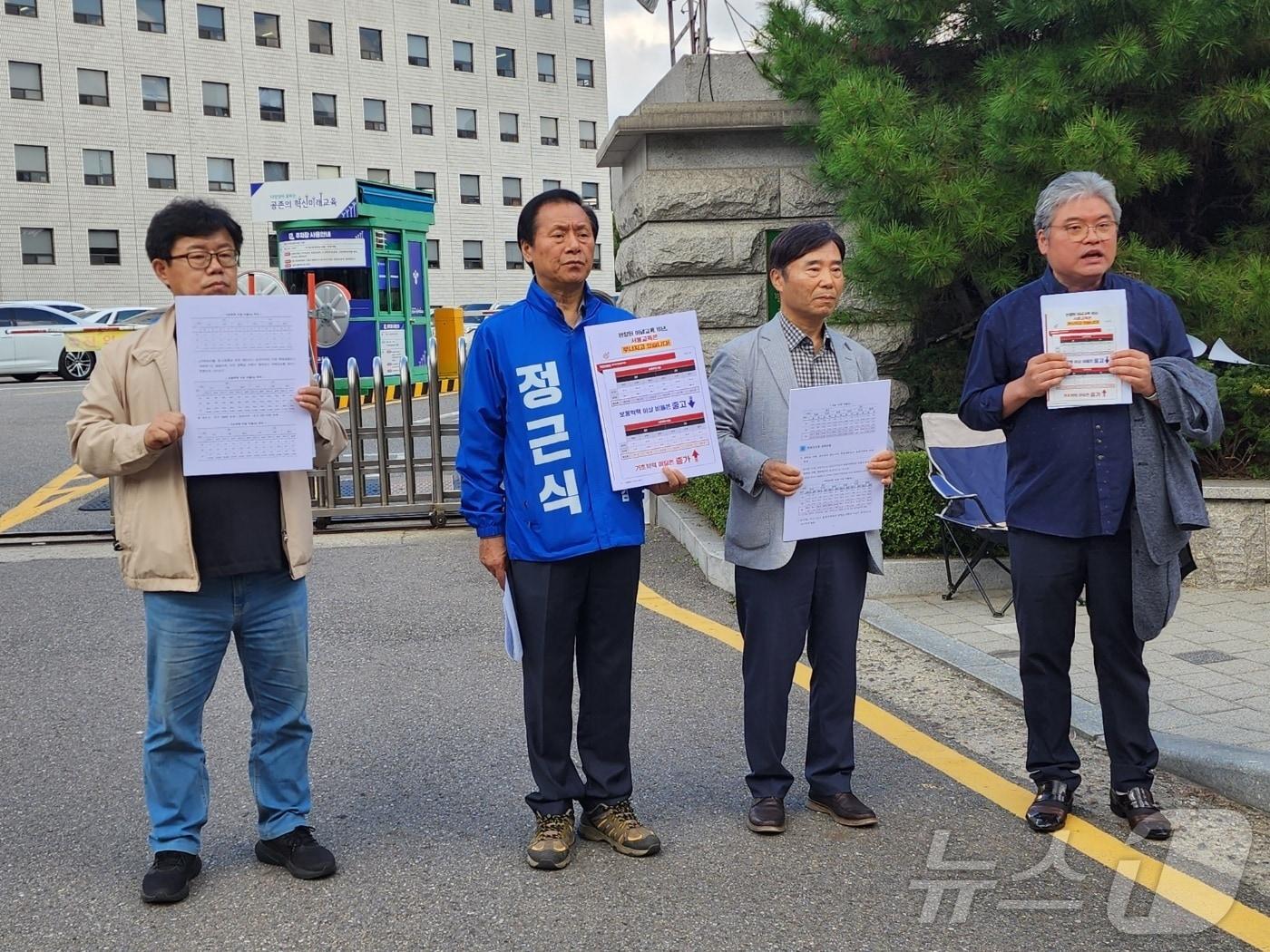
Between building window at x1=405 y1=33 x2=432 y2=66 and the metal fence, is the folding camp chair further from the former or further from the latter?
building window at x1=405 y1=33 x2=432 y2=66

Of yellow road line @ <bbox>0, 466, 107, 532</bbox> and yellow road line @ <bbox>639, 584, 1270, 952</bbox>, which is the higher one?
yellow road line @ <bbox>0, 466, 107, 532</bbox>

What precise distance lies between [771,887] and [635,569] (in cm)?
100

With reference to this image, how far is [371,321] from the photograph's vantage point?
20000 mm

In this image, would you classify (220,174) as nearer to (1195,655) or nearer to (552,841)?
(1195,655)

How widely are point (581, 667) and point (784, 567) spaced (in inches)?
27.8

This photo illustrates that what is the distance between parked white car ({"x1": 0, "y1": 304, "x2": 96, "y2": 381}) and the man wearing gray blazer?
26.3 meters

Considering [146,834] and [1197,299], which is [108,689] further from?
[1197,299]

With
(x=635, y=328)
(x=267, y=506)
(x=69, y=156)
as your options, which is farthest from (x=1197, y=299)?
(x=69, y=156)

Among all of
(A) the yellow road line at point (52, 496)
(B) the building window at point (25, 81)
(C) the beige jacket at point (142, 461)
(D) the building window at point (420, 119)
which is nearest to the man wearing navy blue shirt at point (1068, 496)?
(C) the beige jacket at point (142, 461)

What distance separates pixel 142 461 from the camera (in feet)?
11.6

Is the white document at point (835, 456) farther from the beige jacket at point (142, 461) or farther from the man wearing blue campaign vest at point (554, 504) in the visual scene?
the beige jacket at point (142, 461)

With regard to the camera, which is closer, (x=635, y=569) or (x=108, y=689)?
(x=635, y=569)

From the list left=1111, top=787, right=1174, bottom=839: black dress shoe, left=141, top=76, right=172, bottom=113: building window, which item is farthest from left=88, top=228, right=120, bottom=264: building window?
left=1111, top=787, right=1174, bottom=839: black dress shoe

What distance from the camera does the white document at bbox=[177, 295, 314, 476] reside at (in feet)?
11.8
